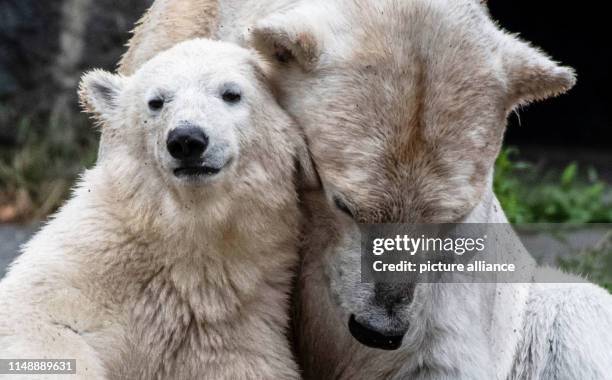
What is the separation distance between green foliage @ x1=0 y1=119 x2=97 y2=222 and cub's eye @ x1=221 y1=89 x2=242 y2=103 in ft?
14.4

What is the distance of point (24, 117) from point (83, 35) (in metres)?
0.71

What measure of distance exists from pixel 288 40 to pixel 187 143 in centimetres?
59

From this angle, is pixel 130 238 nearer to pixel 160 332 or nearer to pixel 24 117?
pixel 160 332

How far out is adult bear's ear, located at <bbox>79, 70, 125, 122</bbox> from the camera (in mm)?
3697

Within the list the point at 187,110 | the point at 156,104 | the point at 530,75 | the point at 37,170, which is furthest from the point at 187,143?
the point at 37,170

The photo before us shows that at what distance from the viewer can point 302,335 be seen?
3.83 metres

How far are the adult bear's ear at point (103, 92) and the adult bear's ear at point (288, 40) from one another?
479mm

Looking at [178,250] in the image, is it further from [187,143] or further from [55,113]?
[55,113]

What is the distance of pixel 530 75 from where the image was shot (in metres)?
3.59

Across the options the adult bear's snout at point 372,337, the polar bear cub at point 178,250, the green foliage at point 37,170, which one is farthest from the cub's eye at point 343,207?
the green foliage at point 37,170

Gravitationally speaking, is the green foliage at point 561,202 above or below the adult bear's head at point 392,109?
below

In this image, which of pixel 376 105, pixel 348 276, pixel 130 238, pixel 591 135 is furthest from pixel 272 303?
pixel 591 135

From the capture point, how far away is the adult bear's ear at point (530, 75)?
3.56m

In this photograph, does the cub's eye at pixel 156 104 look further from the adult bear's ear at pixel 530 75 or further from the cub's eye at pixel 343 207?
the adult bear's ear at pixel 530 75
